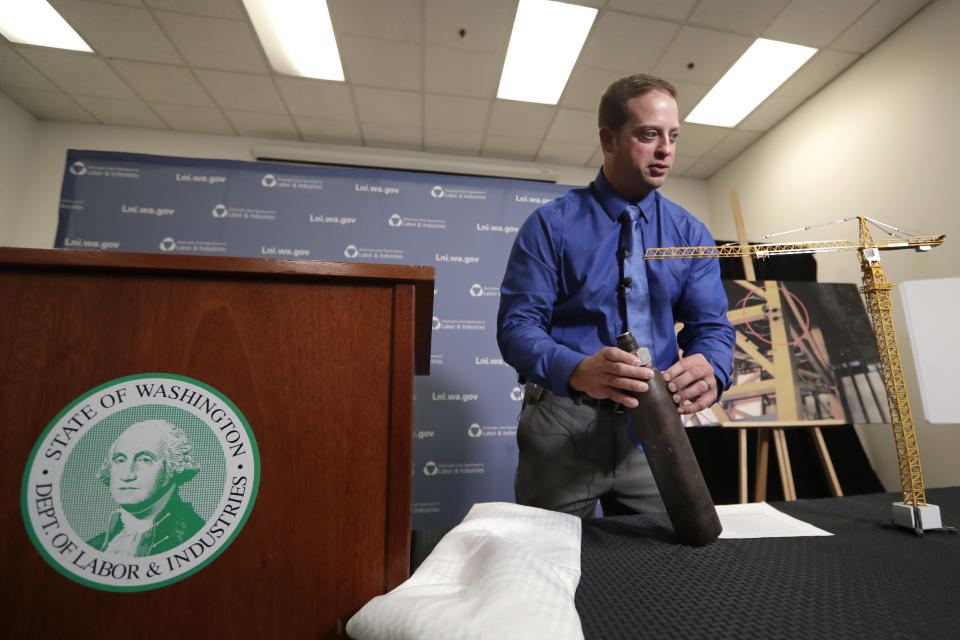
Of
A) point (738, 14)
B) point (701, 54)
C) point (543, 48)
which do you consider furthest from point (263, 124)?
point (738, 14)

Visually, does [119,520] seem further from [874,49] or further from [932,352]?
[874,49]

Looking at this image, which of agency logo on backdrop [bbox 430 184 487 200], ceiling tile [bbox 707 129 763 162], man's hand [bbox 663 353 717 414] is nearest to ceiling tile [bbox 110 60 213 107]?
agency logo on backdrop [bbox 430 184 487 200]

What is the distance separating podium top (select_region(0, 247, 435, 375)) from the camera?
416 mm

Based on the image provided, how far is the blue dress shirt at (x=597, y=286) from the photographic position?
96cm

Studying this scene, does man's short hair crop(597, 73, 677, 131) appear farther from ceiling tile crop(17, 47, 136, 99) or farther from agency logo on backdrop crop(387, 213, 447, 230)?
ceiling tile crop(17, 47, 136, 99)

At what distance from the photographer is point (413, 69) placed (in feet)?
10.7

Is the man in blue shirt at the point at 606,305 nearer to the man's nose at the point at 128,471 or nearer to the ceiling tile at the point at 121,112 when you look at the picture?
the man's nose at the point at 128,471

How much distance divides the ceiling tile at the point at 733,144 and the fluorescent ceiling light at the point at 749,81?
0.19m

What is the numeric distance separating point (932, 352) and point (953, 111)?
9.36 feet

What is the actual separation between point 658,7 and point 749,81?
122cm

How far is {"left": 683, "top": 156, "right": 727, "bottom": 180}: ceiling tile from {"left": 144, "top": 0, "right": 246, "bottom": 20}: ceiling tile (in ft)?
13.7

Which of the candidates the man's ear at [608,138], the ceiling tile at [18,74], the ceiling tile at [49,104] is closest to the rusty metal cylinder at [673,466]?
the man's ear at [608,138]

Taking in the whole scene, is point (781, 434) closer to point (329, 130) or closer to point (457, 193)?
point (457, 193)

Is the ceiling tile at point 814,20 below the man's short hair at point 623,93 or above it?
above
